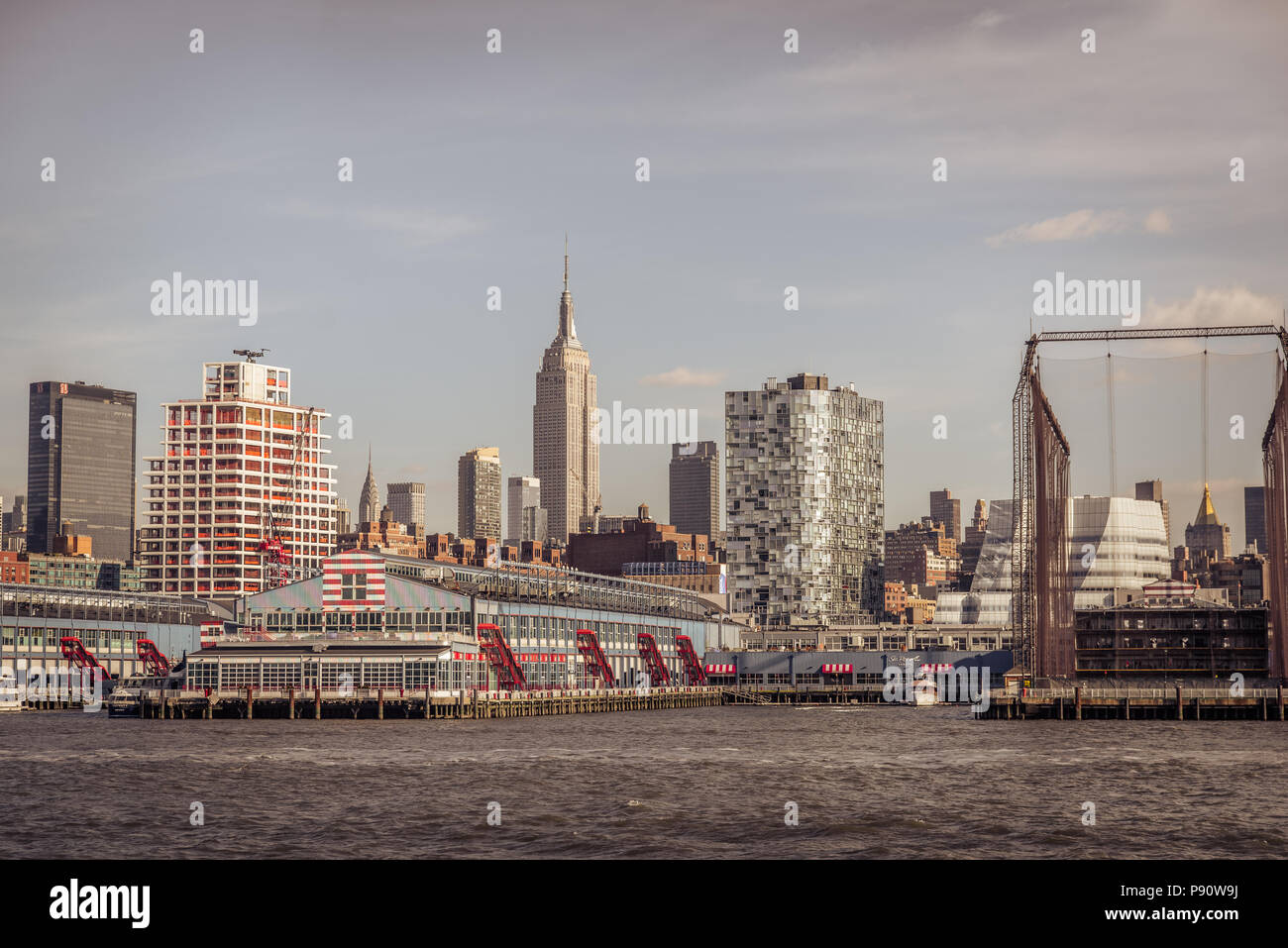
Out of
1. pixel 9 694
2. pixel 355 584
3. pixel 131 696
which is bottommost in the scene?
pixel 9 694

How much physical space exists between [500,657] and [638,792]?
9035 cm

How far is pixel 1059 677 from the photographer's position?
142m

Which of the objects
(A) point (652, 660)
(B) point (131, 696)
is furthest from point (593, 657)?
(B) point (131, 696)

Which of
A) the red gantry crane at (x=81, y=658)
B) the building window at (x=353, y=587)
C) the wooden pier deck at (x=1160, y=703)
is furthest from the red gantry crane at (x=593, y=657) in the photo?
the wooden pier deck at (x=1160, y=703)

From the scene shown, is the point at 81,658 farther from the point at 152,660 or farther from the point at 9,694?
the point at 9,694

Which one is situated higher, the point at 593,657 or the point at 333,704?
the point at 593,657

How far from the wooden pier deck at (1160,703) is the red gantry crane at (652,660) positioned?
6414cm

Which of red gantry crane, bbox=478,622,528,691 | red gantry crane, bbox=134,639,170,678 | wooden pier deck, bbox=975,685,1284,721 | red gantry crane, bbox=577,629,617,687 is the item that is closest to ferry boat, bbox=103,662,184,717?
red gantry crane, bbox=134,639,170,678

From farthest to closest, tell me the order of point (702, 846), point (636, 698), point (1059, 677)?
point (636, 698) < point (1059, 677) < point (702, 846)

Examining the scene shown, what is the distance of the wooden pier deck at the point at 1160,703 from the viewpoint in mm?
131625

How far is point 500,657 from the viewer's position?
15338 centimetres

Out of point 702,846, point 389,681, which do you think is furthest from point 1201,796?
point 389,681

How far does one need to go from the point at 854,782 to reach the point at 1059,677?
77.5 m
